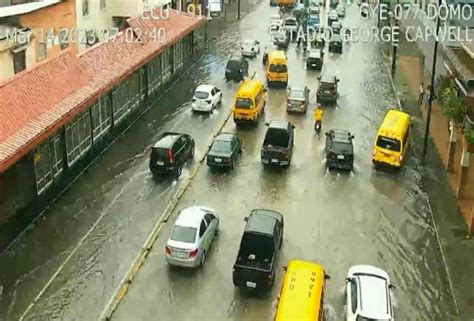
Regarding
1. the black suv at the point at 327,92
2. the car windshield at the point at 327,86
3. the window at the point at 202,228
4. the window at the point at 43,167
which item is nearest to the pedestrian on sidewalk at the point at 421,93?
the black suv at the point at 327,92

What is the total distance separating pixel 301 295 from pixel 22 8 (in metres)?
18.3

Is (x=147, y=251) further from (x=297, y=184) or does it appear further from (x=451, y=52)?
(x=451, y=52)

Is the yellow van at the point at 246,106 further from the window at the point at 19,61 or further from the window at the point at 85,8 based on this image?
the window at the point at 19,61

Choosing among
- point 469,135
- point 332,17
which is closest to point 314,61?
point 332,17

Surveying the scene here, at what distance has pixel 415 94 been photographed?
46.3 m

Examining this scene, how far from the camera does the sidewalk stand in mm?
23594

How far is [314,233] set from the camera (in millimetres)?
26859

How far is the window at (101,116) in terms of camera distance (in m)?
33.3

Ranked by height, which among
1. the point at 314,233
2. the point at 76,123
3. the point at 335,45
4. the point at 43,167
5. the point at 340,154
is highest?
the point at 76,123

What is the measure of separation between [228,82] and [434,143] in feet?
57.2

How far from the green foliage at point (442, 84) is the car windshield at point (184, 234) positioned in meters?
17.5

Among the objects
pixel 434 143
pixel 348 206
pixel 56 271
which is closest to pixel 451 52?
pixel 434 143

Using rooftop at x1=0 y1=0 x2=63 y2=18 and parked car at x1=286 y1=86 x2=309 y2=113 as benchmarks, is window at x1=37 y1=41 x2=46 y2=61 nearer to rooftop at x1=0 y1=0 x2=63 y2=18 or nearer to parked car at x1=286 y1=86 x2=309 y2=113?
rooftop at x1=0 y1=0 x2=63 y2=18

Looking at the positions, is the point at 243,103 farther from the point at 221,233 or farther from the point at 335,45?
the point at 335,45
